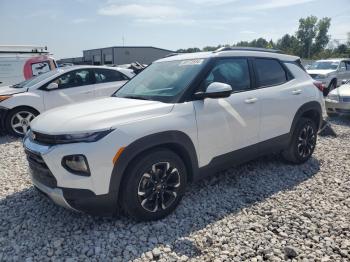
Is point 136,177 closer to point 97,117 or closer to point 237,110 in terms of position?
point 97,117

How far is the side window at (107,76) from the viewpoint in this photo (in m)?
7.85

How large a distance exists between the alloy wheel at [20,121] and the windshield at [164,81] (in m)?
4.01

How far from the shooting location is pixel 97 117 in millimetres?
2980

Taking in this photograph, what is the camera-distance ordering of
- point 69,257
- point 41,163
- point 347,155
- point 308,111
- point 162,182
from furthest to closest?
point 347,155, point 308,111, point 162,182, point 41,163, point 69,257

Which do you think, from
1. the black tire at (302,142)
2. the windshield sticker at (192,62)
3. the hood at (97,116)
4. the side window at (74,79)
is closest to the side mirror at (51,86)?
the side window at (74,79)

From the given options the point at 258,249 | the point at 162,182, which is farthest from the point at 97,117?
the point at 258,249

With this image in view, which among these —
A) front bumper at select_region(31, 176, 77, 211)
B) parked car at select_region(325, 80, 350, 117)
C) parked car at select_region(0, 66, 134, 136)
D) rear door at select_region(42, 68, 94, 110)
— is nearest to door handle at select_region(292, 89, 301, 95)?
front bumper at select_region(31, 176, 77, 211)

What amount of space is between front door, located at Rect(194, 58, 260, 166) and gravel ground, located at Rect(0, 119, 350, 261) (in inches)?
25.3

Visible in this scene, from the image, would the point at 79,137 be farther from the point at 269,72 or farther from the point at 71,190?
the point at 269,72

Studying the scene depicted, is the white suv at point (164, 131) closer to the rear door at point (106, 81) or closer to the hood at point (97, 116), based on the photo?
the hood at point (97, 116)

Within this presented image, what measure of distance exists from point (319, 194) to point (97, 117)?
9.73 ft

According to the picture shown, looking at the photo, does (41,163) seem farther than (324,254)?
Yes

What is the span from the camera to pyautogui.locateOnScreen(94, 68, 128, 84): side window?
7848mm

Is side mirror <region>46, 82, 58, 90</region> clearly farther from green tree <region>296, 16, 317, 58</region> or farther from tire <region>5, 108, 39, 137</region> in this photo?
green tree <region>296, 16, 317, 58</region>
